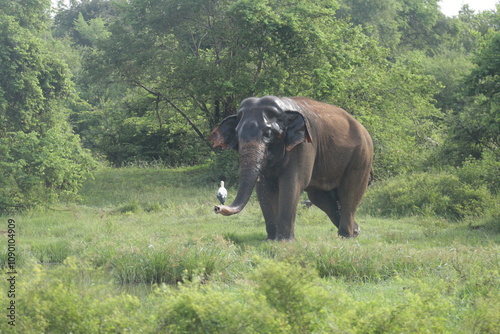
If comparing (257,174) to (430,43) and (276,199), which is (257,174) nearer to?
(276,199)

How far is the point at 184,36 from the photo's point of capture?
26.6 metres

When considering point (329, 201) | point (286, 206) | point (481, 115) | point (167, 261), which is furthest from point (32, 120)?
point (167, 261)

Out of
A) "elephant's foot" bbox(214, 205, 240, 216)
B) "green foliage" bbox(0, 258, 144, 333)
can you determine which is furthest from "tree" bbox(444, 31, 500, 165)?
"green foliage" bbox(0, 258, 144, 333)

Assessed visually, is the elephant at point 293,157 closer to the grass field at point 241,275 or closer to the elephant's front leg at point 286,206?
the elephant's front leg at point 286,206

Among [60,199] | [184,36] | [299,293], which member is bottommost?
[60,199]

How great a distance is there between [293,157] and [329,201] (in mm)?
2379

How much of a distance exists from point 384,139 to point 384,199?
22.3 feet

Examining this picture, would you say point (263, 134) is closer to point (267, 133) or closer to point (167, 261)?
point (267, 133)

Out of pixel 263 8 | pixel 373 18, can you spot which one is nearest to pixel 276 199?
pixel 263 8

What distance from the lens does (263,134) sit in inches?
444

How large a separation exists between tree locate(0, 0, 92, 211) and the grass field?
85 cm

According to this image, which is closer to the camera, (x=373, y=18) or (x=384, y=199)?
(x=384, y=199)

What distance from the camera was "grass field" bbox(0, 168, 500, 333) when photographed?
6.12 metres

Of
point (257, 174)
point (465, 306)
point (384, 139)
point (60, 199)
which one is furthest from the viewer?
point (384, 139)
